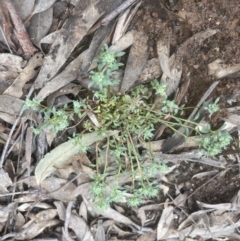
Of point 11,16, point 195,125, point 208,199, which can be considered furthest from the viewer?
point 208,199

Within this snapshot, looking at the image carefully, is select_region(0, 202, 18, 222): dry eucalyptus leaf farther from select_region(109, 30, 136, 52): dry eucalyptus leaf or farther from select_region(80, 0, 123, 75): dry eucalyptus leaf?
select_region(109, 30, 136, 52): dry eucalyptus leaf

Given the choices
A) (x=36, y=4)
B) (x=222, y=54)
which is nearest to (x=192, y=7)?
(x=222, y=54)

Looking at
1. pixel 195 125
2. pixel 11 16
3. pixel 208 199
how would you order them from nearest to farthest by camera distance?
1. pixel 11 16
2. pixel 195 125
3. pixel 208 199

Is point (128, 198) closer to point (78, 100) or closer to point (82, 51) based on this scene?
point (78, 100)

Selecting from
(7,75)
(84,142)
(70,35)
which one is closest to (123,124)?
(84,142)

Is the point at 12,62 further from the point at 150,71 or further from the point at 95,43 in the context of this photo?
the point at 150,71

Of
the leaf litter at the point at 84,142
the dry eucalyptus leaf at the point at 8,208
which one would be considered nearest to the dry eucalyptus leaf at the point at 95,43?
the leaf litter at the point at 84,142
